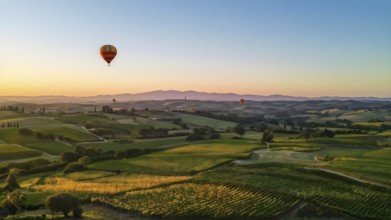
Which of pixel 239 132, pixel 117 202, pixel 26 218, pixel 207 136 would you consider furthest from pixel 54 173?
pixel 239 132

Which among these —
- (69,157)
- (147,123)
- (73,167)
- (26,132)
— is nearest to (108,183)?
(73,167)

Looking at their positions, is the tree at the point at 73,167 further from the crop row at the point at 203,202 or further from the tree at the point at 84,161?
the crop row at the point at 203,202

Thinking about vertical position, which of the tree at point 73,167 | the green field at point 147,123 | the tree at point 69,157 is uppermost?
the green field at point 147,123

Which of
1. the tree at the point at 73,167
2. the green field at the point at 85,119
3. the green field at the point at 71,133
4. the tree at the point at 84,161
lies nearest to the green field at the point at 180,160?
the tree at the point at 84,161

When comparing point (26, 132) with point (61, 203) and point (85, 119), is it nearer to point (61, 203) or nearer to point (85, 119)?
point (85, 119)

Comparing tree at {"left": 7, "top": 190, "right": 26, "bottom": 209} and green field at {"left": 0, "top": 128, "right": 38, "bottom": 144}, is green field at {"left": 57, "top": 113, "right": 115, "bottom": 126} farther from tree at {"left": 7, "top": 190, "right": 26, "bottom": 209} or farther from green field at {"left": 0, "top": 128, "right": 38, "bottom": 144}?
tree at {"left": 7, "top": 190, "right": 26, "bottom": 209}

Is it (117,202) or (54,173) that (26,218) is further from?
(54,173)

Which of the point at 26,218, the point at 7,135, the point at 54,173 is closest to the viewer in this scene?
the point at 26,218

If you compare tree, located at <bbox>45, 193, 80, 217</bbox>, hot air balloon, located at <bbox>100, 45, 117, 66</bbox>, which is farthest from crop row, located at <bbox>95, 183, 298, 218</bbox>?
hot air balloon, located at <bbox>100, 45, 117, 66</bbox>
